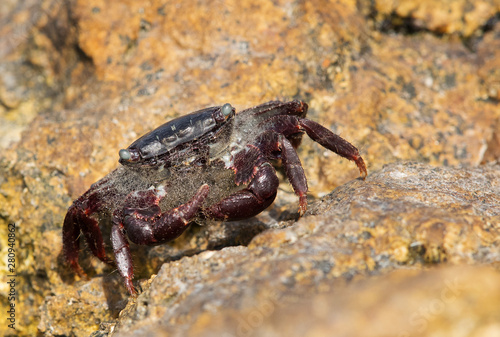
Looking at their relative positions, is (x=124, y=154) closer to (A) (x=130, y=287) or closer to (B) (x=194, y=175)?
(B) (x=194, y=175)

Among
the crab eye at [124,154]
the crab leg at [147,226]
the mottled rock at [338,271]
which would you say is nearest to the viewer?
the mottled rock at [338,271]

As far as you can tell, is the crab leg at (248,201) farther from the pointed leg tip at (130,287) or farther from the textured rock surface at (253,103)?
the pointed leg tip at (130,287)

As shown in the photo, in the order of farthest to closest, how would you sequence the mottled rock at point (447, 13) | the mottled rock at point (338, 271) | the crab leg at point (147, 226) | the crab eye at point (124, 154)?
the mottled rock at point (447, 13), the crab eye at point (124, 154), the crab leg at point (147, 226), the mottled rock at point (338, 271)

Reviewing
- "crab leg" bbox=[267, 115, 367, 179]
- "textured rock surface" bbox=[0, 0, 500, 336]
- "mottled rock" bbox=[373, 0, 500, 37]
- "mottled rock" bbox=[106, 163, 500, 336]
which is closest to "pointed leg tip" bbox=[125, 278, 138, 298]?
"textured rock surface" bbox=[0, 0, 500, 336]

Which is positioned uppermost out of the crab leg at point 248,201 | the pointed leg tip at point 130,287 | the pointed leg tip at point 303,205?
the crab leg at point 248,201

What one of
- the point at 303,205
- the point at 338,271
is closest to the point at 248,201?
the point at 303,205

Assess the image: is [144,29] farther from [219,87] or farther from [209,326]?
[209,326]

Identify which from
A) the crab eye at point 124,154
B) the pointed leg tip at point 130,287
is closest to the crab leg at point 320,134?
the crab eye at point 124,154
